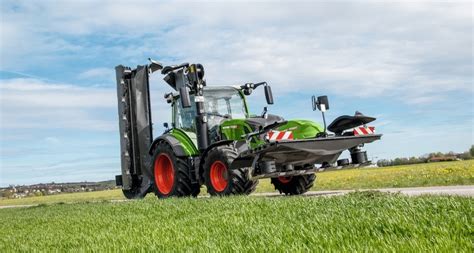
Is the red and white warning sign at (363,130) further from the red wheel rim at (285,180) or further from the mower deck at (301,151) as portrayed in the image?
the red wheel rim at (285,180)

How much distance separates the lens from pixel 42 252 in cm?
645

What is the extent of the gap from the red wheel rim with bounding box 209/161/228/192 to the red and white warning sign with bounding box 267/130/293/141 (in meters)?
1.50

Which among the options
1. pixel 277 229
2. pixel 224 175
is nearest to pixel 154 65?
pixel 224 175

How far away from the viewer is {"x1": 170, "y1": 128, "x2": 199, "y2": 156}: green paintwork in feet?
47.0

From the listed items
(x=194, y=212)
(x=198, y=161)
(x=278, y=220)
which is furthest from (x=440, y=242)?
(x=198, y=161)

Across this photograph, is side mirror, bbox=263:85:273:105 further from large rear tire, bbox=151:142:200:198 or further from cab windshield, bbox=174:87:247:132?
large rear tire, bbox=151:142:200:198

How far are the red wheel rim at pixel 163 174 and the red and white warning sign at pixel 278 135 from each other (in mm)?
4172

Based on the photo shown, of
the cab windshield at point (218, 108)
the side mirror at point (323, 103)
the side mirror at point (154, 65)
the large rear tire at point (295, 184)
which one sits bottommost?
the large rear tire at point (295, 184)

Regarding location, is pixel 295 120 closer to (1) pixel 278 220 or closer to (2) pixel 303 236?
(1) pixel 278 220

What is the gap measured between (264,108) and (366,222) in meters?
9.19

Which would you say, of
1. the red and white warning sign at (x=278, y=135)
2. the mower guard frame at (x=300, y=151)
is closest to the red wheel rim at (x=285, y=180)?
the mower guard frame at (x=300, y=151)

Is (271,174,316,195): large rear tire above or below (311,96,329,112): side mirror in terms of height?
below

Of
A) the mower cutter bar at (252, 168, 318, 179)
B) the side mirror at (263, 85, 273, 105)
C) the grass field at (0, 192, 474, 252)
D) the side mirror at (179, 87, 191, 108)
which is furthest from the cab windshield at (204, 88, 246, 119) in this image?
the grass field at (0, 192, 474, 252)

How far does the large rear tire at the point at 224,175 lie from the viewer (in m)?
12.4
